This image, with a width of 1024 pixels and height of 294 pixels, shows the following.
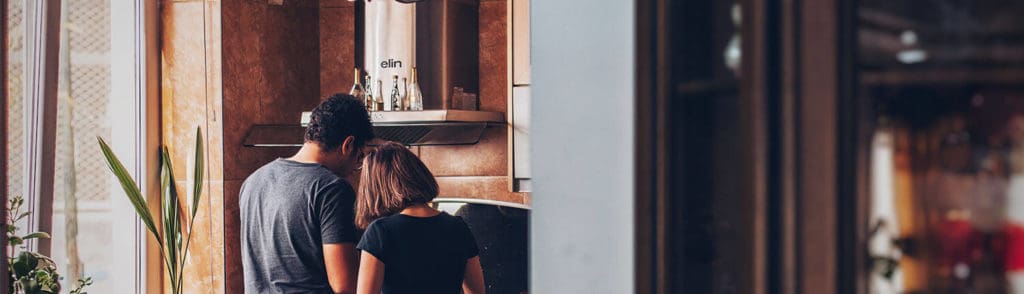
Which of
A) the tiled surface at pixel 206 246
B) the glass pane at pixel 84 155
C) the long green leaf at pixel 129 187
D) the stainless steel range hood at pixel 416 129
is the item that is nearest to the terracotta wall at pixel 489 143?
the stainless steel range hood at pixel 416 129

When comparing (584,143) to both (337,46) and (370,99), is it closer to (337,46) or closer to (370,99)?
(370,99)

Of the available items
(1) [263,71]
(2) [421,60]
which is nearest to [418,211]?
(2) [421,60]

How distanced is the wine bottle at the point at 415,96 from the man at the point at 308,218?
5.09 feet

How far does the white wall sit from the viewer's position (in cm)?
194

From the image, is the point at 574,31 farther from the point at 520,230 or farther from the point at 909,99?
the point at 520,230

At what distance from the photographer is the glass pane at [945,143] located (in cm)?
107

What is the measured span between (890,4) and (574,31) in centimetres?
88

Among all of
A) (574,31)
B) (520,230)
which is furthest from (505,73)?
(574,31)

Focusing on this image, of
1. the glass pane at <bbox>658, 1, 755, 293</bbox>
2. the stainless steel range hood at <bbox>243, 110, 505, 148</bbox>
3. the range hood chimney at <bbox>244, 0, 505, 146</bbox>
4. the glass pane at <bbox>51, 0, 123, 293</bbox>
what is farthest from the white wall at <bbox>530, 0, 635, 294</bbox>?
the glass pane at <bbox>51, 0, 123, 293</bbox>

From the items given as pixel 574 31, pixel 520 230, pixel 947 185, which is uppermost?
pixel 574 31

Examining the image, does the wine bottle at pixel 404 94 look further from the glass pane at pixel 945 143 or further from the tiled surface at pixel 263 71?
the glass pane at pixel 945 143

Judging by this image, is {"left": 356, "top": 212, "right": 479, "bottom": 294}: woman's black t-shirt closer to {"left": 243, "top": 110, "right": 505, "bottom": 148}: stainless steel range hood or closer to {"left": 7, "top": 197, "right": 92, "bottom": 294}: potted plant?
{"left": 7, "top": 197, "right": 92, "bottom": 294}: potted plant

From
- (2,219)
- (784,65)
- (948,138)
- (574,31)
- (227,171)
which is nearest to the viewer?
(948,138)

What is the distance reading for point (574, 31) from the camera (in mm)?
1992
